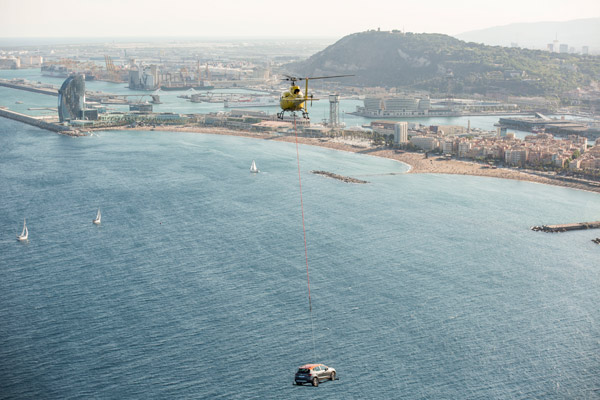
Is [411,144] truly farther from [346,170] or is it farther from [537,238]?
[537,238]

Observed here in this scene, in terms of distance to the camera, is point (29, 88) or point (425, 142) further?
point (29, 88)

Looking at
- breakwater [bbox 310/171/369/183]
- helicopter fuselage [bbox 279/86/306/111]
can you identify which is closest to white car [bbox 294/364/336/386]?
helicopter fuselage [bbox 279/86/306/111]

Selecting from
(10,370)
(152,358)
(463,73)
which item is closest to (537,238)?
(152,358)

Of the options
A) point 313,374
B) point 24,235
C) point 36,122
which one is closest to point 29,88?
point 36,122

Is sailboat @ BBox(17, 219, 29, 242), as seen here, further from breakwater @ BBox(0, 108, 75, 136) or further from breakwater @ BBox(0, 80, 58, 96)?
breakwater @ BBox(0, 80, 58, 96)

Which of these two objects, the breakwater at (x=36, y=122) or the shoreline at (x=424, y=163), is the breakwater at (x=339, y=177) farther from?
the breakwater at (x=36, y=122)

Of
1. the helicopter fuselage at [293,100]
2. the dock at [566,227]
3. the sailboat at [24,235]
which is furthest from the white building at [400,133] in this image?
the helicopter fuselage at [293,100]

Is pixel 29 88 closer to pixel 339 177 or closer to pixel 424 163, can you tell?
pixel 424 163
